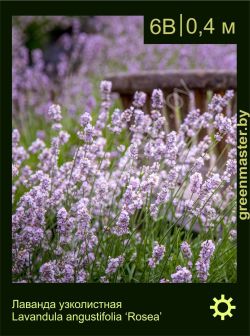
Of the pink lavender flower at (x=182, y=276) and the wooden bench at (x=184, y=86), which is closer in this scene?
the pink lavender flower at (x=182, y=276)

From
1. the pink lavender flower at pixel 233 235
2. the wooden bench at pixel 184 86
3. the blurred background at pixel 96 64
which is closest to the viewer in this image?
the pink lavender flower at pixel 233 235

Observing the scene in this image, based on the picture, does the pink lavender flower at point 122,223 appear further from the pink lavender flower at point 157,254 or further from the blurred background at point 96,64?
the blurred background at point 96,64

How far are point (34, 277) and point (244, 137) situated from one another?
1136mm

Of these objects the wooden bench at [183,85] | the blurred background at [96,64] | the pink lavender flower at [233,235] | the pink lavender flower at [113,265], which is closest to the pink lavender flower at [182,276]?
the pink lavender flower at [113,265]

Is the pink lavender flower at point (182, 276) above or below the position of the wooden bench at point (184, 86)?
below

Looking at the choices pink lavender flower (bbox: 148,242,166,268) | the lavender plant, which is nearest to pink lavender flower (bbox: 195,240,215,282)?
the lavender plant

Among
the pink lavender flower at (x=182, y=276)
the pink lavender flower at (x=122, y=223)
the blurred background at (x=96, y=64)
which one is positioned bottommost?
the pink lavender flower at (x=182, y=276)

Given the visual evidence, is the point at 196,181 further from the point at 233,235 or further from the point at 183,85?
the point at 183,85

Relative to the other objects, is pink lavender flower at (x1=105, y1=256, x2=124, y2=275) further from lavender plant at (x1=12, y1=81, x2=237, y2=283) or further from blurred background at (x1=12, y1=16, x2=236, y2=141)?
blurred background at (x1=12, y1=16, x2=236, y2=141)

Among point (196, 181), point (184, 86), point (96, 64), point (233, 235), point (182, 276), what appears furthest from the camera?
point (96, 64)

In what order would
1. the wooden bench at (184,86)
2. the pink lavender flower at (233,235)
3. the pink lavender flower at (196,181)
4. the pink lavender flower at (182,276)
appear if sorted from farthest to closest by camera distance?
the wooden bench at (184,86) < the pink lavender flower at (233,235) < the pink lavender flower at (196,181) < the pink lavender flower at (182,276)

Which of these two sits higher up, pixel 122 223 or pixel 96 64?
pixel 96 64

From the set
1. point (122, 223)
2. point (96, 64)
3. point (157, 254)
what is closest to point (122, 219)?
point (122, 223)
